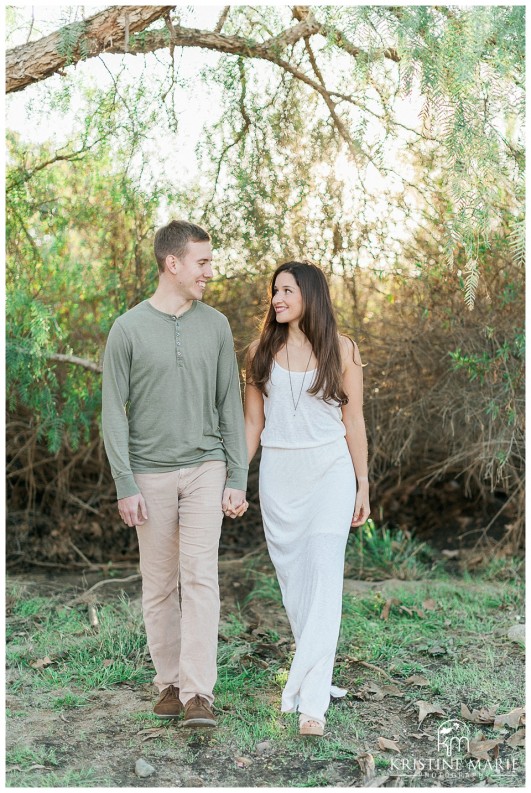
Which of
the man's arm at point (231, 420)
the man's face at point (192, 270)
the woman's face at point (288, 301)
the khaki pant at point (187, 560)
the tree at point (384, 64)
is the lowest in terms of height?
the khaki pant at point (187, 560)

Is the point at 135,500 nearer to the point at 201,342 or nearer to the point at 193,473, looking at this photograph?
A: the point at 193,473

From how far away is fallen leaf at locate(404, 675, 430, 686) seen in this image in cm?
408

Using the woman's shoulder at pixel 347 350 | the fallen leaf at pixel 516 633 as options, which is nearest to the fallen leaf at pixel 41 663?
the woman's shoulder at pixel 347 350

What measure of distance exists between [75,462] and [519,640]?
12.1 ft

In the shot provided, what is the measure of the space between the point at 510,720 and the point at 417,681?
566mm

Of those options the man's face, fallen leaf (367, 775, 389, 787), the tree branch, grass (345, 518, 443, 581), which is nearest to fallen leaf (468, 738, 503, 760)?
fallen leaf (367, 775, 389, 787)

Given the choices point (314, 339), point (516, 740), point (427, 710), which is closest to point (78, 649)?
point (427, 710)

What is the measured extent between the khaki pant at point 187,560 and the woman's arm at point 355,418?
1.95 ft

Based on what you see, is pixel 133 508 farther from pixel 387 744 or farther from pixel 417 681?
pixel 417 681

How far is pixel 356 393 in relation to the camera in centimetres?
383

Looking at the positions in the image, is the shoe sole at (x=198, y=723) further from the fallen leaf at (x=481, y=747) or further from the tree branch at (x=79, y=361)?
the tree branch at (x=79, y=361)

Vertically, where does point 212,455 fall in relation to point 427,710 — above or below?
above

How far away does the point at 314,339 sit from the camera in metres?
3.78

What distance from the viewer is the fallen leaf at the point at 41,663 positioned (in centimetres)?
435
